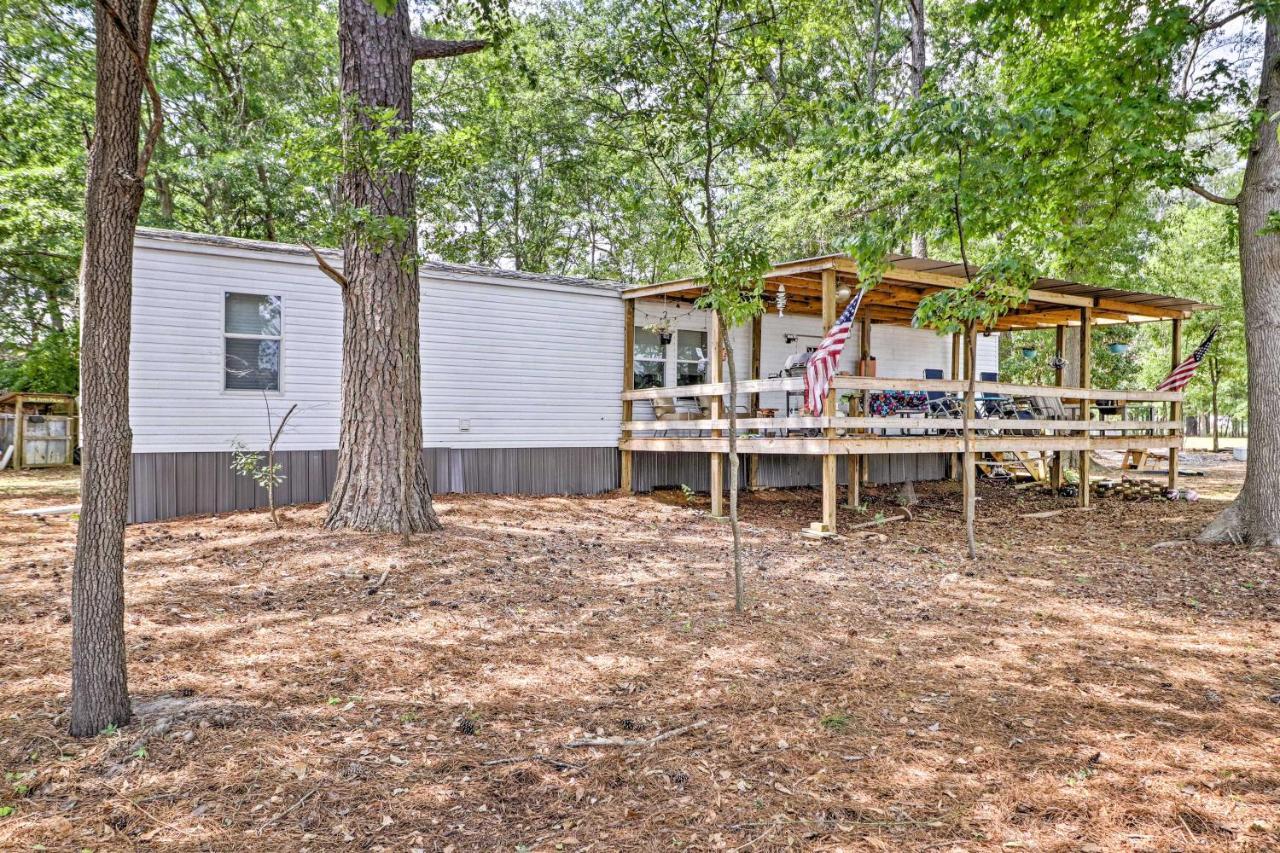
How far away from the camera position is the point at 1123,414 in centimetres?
1295

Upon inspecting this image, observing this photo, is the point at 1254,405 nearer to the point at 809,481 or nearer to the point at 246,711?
the point at 809,481

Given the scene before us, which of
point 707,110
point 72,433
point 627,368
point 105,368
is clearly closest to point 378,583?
point 105,368

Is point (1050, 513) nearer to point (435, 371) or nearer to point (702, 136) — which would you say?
point (702, 136)

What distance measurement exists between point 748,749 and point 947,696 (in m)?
1.20

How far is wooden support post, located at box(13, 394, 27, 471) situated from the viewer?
47.4 feet

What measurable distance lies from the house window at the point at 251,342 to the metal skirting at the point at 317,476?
2.91 feet

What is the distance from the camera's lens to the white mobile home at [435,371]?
27.7ft

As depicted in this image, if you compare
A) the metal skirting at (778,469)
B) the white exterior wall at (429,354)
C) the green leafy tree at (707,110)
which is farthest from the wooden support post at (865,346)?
the green leafy tree at (707,110)

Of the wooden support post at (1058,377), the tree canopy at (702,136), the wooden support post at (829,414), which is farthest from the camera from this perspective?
the wooden support post at (1058,377)

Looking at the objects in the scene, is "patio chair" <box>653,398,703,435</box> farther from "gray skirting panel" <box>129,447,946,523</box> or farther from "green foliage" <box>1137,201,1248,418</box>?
"green foliage" <box>1137,201,1248,418</box>

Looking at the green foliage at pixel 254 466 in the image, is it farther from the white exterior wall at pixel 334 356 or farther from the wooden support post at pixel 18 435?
the wooden support post at pixel 18 435

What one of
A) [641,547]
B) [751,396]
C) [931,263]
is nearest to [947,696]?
[641,547]

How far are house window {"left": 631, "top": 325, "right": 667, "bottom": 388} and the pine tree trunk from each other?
900 centimetres

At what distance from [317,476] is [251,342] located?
1.78 m
